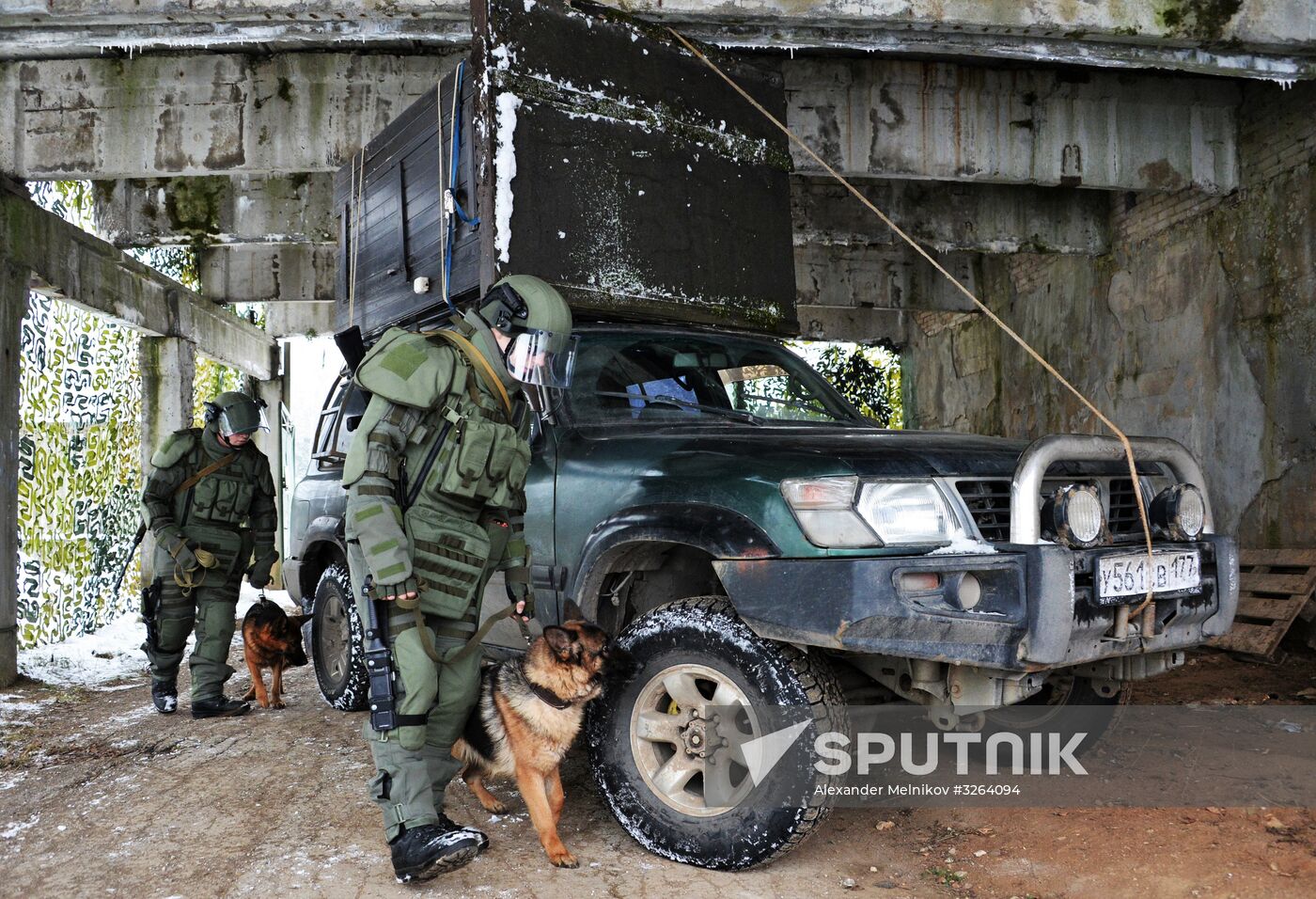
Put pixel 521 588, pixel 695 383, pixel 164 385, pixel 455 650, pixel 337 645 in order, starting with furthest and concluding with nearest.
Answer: pixel 164 385 < pixel 337 645 < pixel 695 383 < pixel 521 588 < pixel 455 650

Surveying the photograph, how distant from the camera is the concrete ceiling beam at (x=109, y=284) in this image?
7.11m

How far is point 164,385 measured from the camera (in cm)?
1121

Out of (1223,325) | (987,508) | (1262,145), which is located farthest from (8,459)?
(1262,145)

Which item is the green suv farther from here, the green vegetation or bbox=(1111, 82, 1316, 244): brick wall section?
the green vegetation

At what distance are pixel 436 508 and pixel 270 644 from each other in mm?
3211

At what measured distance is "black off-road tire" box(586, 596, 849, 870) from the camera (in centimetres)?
297

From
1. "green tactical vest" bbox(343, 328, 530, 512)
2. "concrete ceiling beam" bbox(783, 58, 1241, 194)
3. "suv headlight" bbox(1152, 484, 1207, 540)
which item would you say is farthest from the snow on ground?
"concrete ceiling beam" bbox(783, 58, 1241, 194)

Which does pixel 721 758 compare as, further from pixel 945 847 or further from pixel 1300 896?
pixel 1300 896

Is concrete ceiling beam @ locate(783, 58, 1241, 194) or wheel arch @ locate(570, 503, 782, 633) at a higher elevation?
concrete ceiling beam @ locate(783, 58, 1241, 194)

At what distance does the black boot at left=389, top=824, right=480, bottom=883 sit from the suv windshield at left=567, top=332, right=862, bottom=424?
1.51 metres

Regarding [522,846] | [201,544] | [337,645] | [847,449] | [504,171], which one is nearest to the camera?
[847,449]

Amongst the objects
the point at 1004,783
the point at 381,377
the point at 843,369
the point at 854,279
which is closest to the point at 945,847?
the point at 1004,783

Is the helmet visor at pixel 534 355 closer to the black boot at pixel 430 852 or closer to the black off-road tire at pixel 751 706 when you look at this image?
the black off-road tire at pixel 751 706

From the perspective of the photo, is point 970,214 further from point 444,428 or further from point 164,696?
point 164,696
